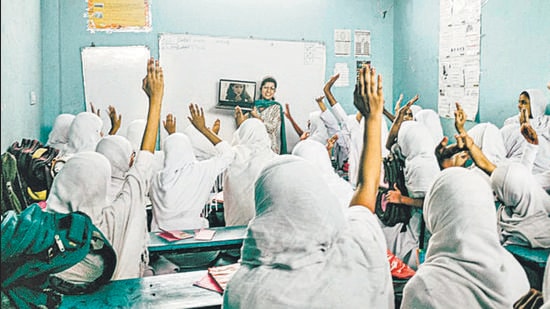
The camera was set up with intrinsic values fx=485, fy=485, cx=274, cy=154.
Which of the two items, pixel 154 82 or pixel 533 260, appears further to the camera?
pixel 533 260

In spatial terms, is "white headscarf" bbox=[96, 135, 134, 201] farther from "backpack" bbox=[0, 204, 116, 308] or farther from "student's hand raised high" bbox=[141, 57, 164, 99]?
"backpack" bbox=[0, 204, 116, 308]

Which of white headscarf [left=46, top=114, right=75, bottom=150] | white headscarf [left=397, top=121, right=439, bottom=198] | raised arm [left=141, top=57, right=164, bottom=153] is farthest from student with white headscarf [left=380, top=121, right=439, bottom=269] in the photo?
white headscarf [left=46, top=114, right=75, bottom=150]

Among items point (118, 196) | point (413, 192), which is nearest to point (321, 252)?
point (118, 196)

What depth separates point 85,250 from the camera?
4.78ft

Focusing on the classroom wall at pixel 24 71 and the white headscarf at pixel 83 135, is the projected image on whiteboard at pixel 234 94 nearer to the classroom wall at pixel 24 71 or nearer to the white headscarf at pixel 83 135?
the white headscarf at pixel 83 135

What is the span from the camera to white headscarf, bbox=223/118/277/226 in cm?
343

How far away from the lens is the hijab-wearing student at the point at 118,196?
76.0 inches

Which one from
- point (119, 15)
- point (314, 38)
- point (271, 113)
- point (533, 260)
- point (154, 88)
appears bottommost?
point (533, 260)

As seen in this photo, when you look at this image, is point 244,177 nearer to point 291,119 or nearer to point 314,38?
point 291,119

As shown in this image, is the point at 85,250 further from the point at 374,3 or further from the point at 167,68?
the point at 374,3

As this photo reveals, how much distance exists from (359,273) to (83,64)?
5076mm

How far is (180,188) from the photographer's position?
3.25 meters

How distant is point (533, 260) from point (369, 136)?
1.77 meters

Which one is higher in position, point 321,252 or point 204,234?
point 321,252
